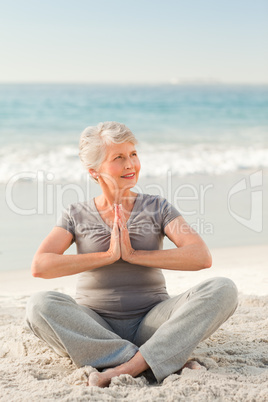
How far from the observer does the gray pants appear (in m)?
2.47

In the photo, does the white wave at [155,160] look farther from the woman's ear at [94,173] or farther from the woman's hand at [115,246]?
the woman's hand at [115,246]

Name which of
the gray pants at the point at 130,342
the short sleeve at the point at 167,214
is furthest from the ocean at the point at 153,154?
the gray pants at the point at 130,342

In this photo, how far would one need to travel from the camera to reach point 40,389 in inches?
93.0

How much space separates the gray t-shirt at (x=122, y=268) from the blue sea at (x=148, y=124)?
6.27 m

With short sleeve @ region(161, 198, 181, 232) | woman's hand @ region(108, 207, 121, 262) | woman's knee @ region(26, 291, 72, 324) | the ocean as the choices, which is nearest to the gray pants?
woman's knee @ region(26, 291, 72, 324)

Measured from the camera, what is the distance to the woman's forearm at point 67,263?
2678 mm

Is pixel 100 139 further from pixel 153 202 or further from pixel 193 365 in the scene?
pixel 193 365

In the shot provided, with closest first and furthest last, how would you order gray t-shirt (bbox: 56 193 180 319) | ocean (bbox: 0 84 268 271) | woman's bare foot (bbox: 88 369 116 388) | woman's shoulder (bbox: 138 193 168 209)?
1. woman's bare foot (bbox: 88 369 116 388)
2. gray t-shirt (bbox: 56 193 180 319)
3. woman's shoulder (bbox: 138 193 168 209)
4. ocean (bbox: 0 84 268 271)

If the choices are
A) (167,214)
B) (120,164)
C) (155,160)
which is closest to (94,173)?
(120,164)

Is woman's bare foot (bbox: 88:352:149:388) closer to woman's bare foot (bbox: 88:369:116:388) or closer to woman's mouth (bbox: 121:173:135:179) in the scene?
woman's bare foot (bbox: 88:369:116:388)

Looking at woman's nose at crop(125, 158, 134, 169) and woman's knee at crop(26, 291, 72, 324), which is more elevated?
woman's nose at crop(125, 158, 134, 169)

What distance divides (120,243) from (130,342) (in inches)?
18.9

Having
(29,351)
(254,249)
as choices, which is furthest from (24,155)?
(29,351)

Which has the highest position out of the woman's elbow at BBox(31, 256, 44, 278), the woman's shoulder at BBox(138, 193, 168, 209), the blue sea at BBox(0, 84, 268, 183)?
→ the blue sea at BBox(0, 84, 268, 183)
